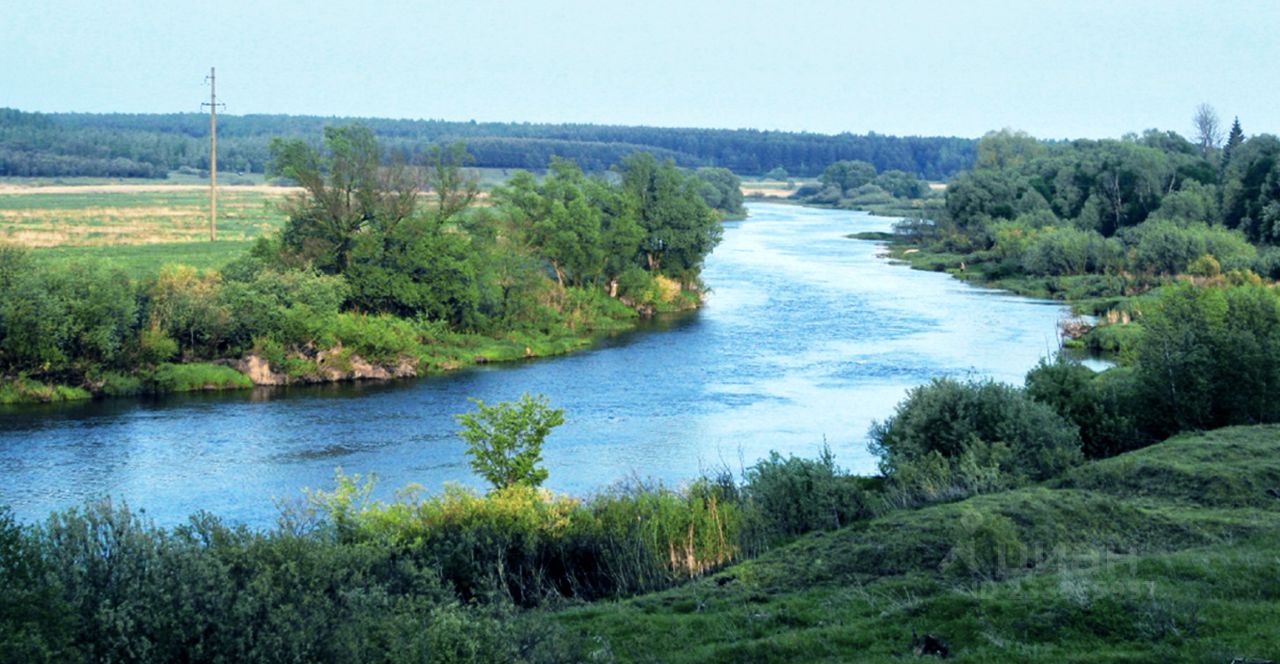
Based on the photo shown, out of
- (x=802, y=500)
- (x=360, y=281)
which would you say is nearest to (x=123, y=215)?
(x=360, y=281)

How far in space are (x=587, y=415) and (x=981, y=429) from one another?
1618 cm

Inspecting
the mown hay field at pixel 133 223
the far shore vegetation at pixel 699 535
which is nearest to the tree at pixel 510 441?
the far shore vegetation at pixel 699 535

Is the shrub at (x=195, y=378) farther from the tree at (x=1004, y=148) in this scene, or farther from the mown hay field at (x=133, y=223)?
the tree at (x=1004, y=148)

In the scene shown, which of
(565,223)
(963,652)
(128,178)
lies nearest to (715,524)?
(963,652)

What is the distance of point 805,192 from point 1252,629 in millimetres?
187259

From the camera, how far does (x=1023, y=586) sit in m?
14.6

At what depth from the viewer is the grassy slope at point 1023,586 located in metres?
12.9

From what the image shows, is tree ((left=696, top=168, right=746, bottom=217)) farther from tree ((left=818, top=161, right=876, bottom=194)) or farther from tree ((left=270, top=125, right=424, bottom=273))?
tree ((left=270, top=125, right=424, bottom=273))

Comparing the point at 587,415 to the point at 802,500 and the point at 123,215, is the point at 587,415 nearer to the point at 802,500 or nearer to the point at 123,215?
A: the point at 802,500

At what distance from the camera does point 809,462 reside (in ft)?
73.7

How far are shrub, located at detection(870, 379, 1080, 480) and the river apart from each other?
5447 millimetres

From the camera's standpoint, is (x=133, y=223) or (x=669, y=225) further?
(x=133, y=223)

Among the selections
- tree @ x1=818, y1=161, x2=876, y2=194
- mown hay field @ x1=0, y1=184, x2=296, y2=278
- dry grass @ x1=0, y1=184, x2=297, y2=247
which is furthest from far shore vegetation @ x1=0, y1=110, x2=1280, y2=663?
tree @ x1=818, y1=161, x2=876, y2=194

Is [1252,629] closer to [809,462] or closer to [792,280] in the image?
[809,462]
